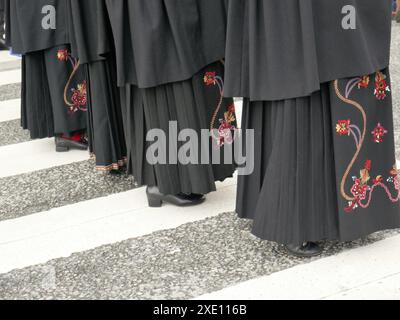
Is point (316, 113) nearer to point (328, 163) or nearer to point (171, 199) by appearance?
point (328, 163)

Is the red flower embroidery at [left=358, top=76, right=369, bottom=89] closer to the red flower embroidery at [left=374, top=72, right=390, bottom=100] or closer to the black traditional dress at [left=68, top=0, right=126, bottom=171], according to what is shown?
the red flower embroidery at [left=374, top=72, right=390, bottom=100]

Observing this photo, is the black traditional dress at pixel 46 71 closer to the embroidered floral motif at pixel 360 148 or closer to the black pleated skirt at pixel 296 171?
the black pleated skirt at pixel 296 171

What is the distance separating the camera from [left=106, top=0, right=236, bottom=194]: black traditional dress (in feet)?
10.5

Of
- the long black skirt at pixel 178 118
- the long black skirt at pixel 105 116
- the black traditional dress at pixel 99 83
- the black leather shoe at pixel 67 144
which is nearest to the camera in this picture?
the long black skirt at pixel 178 118

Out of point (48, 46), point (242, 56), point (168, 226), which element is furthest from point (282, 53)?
point (48, 46)

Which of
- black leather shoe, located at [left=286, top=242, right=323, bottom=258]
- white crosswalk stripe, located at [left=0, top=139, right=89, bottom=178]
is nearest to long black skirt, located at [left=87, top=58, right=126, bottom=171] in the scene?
white crosswalk stripe, located at [left=0, top=139, right=89, bottom=178]

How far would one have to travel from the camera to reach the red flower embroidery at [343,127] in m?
2.74

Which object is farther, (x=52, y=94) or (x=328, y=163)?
(x=52, y=94)

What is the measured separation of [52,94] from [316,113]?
7.36 feet

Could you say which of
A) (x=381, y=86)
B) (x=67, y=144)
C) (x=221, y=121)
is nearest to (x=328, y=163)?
(x=381, y=86)

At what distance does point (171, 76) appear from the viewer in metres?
3.27

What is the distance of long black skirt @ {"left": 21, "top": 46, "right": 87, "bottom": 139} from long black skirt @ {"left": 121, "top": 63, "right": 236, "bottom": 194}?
96 cm

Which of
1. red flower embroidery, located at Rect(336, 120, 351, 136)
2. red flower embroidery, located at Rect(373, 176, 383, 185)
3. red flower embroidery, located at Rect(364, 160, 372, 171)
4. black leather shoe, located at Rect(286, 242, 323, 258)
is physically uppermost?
red flower embroidery, located at Rect(336, 120, 351, 136)

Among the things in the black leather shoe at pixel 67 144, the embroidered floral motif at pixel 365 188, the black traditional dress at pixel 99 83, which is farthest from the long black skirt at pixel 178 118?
the black leather shoe at pixel 67 144
